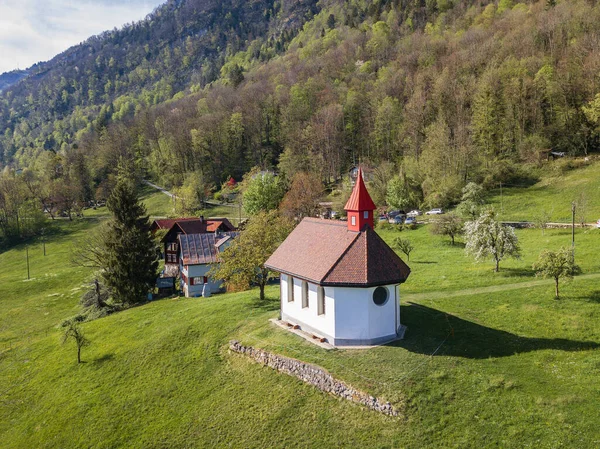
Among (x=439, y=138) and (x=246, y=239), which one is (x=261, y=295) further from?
(x=439, y=138)

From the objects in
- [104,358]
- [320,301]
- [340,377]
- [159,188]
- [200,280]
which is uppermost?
[159,188]

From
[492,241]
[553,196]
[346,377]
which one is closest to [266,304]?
[346,377]

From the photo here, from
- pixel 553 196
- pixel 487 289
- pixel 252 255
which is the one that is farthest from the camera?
→ pixel 553 196

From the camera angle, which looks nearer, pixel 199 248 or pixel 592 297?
pixel 592 297

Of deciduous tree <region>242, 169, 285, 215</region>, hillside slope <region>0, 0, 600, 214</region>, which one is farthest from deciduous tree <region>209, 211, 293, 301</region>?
deciduous tree <region>242, 169, 285, 215</region>

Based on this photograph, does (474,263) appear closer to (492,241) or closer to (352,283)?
(492,241)

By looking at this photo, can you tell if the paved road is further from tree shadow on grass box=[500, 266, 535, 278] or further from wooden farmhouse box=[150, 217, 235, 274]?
tree shadow on grass box=[500, 266, 535, 278]
